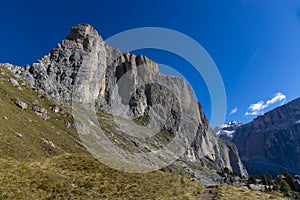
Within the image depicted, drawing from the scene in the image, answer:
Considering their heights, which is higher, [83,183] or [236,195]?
[83,183]

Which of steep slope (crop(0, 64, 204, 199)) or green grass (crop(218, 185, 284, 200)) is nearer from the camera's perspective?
steep slope (crop(0, 64, 204, 199))

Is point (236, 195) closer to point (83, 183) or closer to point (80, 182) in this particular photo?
point (83, 183)

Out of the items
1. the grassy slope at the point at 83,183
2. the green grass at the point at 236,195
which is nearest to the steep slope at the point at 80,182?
the grassy slope at the point at 83,183

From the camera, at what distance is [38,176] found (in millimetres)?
21469

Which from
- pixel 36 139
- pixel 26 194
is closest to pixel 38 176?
pixel 26 194

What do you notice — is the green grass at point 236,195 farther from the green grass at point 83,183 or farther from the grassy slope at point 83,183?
the green grass at point 83,183

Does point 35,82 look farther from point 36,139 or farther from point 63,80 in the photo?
point 36,139

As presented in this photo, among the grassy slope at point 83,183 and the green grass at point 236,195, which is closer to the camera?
the grassy slope at point 83,183

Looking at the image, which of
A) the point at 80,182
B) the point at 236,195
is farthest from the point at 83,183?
the point at 236,195

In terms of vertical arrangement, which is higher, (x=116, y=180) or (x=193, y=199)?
(x=116, y=180)

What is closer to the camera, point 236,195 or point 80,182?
point 80,182

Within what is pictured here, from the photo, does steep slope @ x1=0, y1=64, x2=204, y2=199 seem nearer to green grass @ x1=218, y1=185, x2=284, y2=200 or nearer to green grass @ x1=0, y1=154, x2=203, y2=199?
green grass @ x1=0, y1=154, x2=203, y2=199

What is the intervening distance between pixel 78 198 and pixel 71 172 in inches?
280

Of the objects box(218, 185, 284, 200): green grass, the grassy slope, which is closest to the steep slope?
the grassy slope
